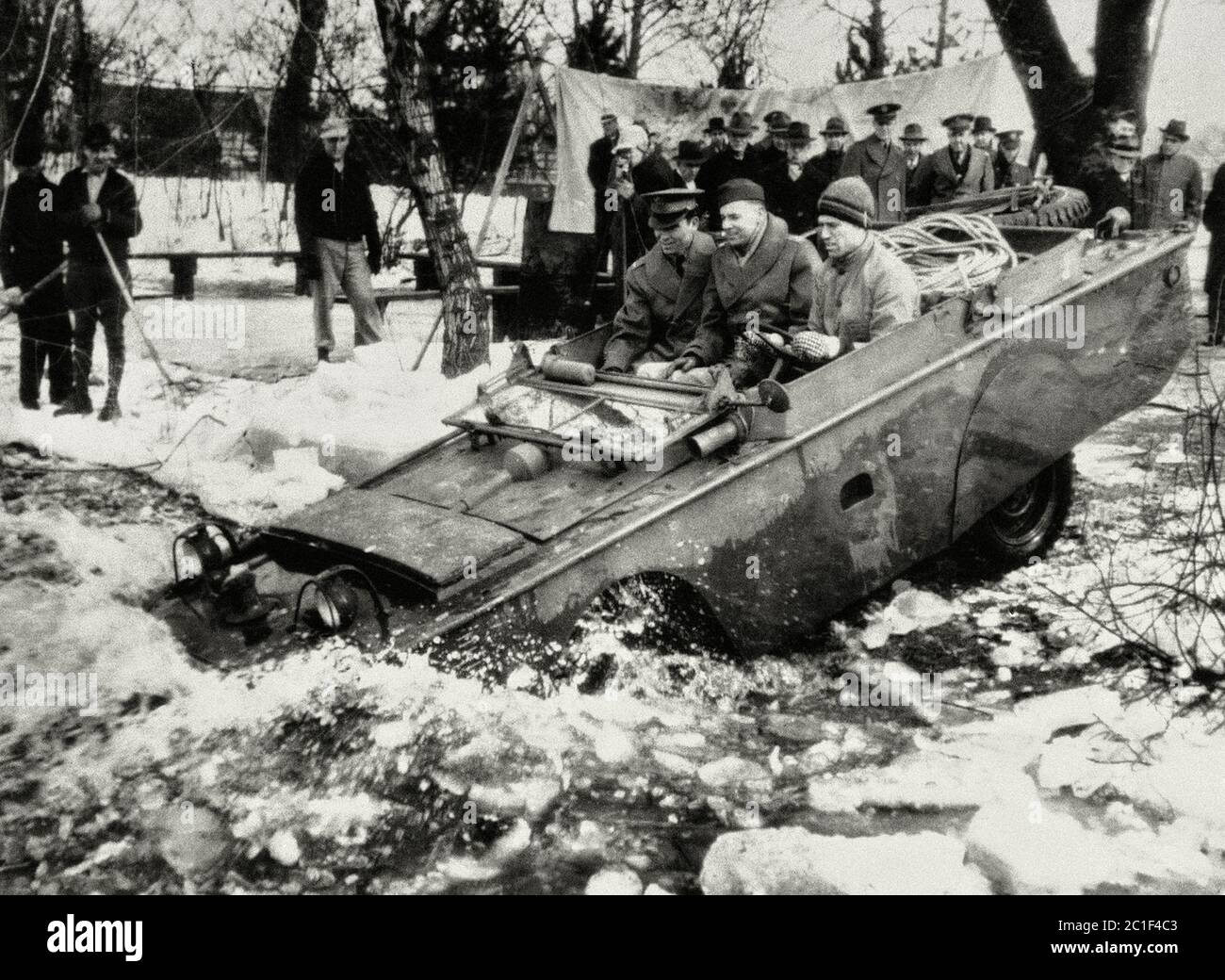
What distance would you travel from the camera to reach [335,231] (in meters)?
9.33

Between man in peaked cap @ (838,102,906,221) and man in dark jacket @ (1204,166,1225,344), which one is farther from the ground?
man in peaked cap @ (838,102,906,221)

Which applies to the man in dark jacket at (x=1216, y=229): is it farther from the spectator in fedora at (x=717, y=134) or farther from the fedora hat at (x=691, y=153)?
the fedora hat at (x=691, y=153)

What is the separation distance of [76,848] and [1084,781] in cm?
286

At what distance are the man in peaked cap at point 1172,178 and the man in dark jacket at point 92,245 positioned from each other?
7791 mm

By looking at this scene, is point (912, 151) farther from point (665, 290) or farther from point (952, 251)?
point (665, 290)

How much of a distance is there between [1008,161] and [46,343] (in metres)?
7.49

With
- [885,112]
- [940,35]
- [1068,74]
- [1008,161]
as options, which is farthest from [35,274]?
[940,35]

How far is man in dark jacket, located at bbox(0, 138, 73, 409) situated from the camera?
28.7 feet

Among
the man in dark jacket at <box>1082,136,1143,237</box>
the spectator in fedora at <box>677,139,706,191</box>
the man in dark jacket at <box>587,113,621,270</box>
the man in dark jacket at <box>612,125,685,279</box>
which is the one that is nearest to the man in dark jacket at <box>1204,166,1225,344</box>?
the man in dark jacket at <box>1082,136,1143,237</box>

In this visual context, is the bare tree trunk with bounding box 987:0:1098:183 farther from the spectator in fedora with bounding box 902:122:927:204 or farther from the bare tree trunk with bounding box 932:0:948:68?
the bare tree trunk with bounding box 932:0:948:68

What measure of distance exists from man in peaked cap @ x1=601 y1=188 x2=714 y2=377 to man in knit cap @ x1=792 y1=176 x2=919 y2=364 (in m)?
0.80

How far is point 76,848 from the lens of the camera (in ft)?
11.3
